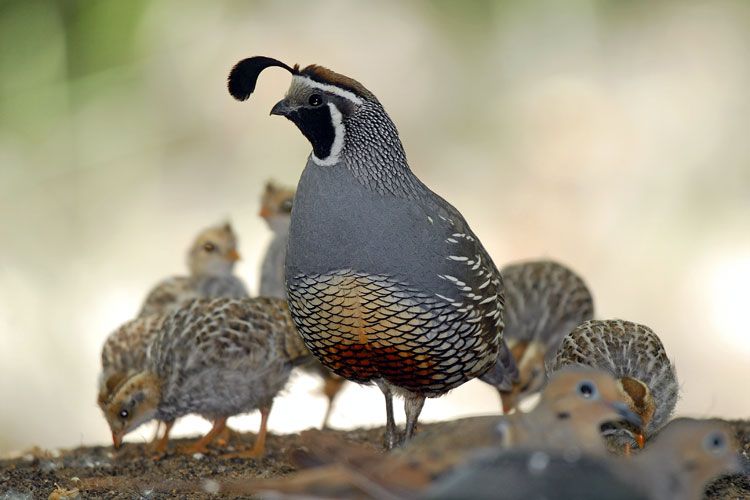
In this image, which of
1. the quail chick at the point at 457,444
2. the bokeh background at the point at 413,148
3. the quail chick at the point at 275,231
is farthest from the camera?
the bokeh background at the point at 413,148

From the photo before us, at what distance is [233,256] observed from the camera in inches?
271

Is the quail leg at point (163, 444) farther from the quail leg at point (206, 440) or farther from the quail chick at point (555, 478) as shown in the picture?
the quail chick at point (555, 478)

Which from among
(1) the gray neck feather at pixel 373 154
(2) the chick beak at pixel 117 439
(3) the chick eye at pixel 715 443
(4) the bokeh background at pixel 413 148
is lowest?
(3) the chick eye at pixel 715 443

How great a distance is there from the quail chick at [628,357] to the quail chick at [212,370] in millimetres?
1326

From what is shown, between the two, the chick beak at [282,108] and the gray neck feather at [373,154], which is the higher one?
the chick beak at [282,108]

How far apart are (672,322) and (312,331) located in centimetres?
496

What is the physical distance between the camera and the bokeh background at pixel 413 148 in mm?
8406

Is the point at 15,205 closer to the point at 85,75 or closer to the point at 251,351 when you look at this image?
the point at 85,75

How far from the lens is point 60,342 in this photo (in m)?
8.26

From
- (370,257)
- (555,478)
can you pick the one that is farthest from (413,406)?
(555,478)

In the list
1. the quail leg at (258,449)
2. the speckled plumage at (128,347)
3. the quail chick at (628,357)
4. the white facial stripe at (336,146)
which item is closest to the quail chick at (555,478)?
the quail chick at (628,357)

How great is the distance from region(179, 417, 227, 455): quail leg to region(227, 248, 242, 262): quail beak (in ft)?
5.56

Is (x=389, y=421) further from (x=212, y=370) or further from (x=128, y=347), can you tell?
(x=128, y=347)

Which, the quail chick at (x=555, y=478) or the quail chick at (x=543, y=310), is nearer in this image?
the quail chick at (x=555, y=478)
